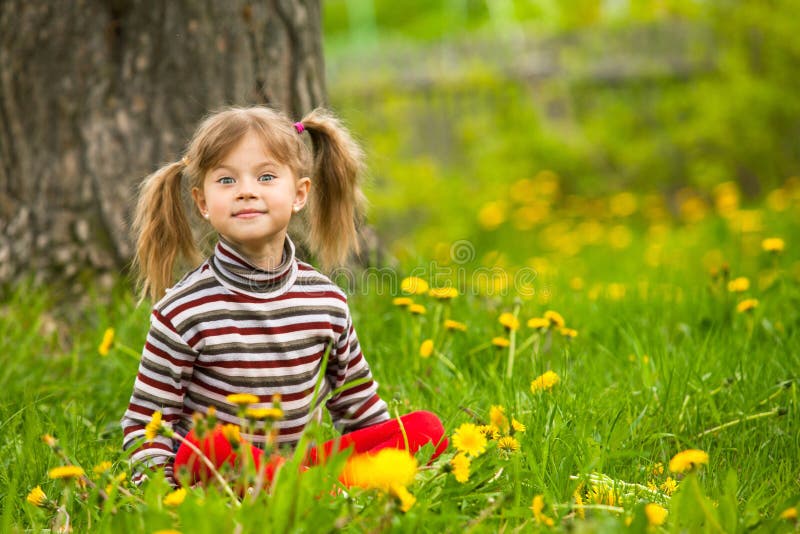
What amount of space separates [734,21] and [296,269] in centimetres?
582

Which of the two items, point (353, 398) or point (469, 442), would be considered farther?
point (353, 398)

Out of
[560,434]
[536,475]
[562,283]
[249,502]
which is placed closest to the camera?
[249,502]

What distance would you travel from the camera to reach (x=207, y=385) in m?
1.87

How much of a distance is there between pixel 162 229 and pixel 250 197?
343mm

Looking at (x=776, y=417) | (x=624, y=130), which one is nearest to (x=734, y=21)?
(x=624, y=130)

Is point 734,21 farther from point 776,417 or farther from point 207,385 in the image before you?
point 207,385

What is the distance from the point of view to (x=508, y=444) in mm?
1693

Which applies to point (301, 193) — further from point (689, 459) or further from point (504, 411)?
point (689, 459)

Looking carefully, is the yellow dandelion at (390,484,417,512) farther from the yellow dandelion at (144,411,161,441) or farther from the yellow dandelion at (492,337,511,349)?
the yellow dandelion at (492,337,511,349)

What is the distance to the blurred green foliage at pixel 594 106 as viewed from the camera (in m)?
6.68

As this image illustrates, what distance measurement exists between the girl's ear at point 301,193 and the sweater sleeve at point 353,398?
0.30 m

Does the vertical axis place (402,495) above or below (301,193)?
below

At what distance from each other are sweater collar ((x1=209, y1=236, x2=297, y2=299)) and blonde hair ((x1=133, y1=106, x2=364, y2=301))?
18 centimetres

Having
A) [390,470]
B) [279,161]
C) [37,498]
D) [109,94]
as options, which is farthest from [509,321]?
[109,94]
